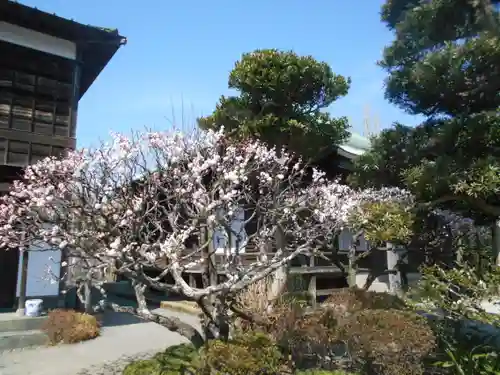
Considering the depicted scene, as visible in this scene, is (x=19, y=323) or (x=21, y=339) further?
(x=19, y=323)

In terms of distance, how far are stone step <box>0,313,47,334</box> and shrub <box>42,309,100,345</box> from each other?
0.77 feet

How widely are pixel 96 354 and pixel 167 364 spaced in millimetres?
3374

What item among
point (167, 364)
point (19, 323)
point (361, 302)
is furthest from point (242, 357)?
point (19, 323)

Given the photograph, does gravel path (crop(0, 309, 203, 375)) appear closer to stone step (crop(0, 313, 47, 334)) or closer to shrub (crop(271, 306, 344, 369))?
stone step (crop(0, 313, 47, 334))

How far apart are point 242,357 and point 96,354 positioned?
436cm

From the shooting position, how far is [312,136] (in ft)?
31.0

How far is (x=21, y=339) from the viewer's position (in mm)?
8328

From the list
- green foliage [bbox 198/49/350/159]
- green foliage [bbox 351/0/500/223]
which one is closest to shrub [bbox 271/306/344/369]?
green foliage [bbox 351/0/500/223]

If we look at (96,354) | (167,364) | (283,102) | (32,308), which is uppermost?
(283,102)

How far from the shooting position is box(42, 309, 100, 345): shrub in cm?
854

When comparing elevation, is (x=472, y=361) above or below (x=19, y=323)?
below

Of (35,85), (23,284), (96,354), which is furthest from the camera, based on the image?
(35,85)

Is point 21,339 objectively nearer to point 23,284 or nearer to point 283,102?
point 23,284

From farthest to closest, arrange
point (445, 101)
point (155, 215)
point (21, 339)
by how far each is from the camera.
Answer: point (21, 339) → point (155, 215) → point (445, 101)
